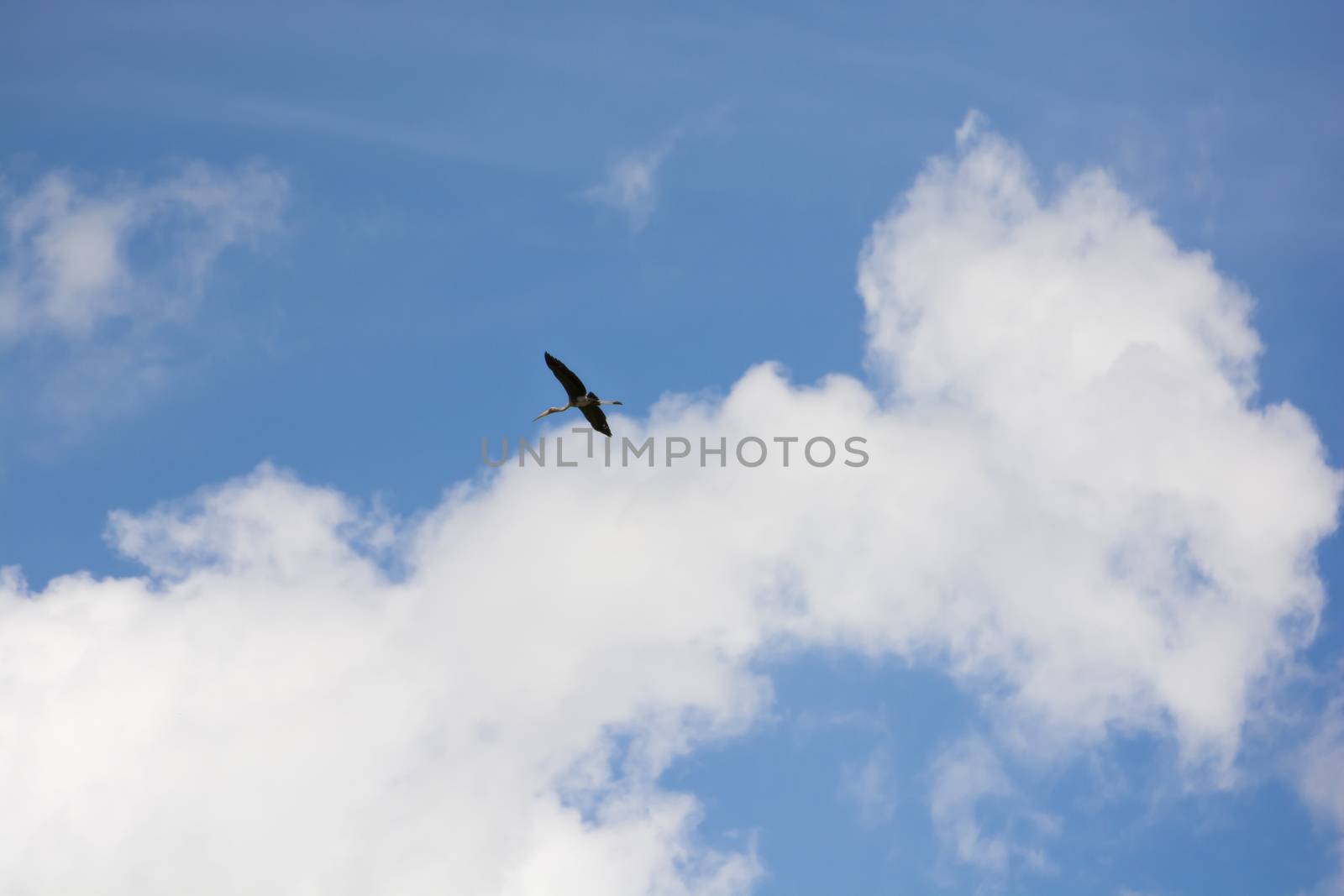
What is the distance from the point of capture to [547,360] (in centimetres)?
7494

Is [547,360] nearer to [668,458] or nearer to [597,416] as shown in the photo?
[597,416]

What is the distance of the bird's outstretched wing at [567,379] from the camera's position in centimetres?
7494

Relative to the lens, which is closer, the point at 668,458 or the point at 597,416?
the point at 597,416

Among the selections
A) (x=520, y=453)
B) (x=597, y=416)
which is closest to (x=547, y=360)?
(x=597, y=416)

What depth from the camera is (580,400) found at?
76875 millimetres

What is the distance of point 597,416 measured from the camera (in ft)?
255

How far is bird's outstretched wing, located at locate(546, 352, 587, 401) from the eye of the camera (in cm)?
7494

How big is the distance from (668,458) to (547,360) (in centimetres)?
1111

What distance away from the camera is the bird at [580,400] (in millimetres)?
75125

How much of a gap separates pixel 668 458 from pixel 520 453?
25.5 ft

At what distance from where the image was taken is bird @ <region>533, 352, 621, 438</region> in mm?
75125

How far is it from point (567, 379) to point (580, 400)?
65.2 inches

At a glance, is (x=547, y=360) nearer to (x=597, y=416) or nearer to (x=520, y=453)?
(x=597, y=416)

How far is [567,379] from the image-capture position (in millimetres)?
75625
